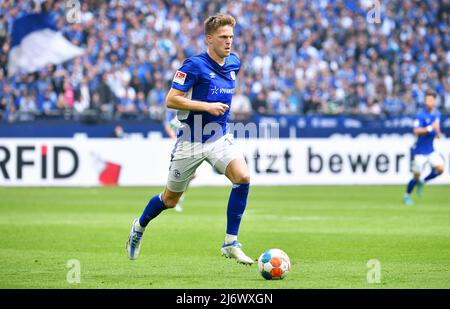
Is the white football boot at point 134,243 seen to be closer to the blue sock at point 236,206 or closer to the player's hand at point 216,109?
the blue sock at point 236,206

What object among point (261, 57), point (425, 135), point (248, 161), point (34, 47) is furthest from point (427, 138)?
point (34, 47)

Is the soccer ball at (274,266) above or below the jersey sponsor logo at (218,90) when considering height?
below

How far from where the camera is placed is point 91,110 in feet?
84.7

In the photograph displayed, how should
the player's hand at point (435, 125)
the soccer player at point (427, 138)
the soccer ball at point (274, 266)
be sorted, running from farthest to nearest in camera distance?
1. the player's hand at point (435, 125)
2. the soccer player at point (427, 138)
3. the soccer ball at point (274, 266)

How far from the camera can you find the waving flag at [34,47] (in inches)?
1021

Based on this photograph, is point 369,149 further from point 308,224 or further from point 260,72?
point 308,224

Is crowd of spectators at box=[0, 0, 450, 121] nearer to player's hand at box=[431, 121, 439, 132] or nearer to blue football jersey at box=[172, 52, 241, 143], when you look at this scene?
player's hand at box=[431, 121, 439, 132]

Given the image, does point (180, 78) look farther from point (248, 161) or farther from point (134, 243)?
point (248, 161)

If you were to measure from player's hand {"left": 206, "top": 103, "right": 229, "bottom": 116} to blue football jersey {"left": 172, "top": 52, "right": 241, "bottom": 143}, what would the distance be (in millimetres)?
353

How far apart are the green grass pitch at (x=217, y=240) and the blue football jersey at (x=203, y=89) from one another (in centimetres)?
144

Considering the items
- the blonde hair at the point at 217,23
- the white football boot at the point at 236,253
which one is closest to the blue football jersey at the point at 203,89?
the blonde hair at the point at 217,23

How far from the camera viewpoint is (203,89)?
9828 millimetres

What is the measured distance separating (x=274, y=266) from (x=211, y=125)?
6.11 feet

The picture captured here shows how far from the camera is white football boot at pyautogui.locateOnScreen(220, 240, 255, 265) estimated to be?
9.54 metres
